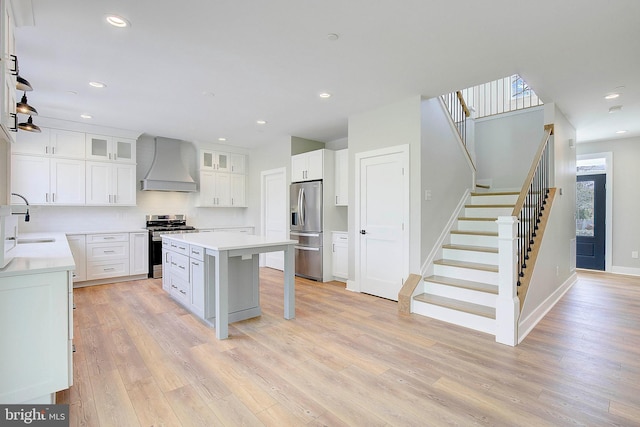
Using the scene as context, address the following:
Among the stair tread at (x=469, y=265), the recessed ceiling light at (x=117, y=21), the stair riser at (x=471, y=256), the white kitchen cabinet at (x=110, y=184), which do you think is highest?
the recessed ceiling light at (x=117, y=21)

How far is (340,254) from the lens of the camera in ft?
17.0

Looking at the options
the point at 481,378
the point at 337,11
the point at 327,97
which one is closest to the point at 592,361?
the point at 481,378

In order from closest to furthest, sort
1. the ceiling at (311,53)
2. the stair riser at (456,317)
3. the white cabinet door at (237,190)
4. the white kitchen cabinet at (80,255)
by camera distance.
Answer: the ceiling at (311,53), the stair riser at (456,317), the white kitchen cabinet at (80,255), the white cabinet door at (237,190)

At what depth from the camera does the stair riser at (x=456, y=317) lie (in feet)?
9.98

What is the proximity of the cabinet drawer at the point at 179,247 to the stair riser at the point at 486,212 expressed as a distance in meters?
3.73

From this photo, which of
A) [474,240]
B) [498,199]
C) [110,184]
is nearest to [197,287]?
[110,184]

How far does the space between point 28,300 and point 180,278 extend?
205 cm

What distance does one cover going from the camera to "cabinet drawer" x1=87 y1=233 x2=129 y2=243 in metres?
4.86

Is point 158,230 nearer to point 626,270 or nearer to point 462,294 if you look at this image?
point 462,294

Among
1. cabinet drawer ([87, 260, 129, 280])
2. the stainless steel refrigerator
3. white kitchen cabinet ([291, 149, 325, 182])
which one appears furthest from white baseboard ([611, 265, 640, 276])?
cabinet drawer ([87, 260, 129, 280])

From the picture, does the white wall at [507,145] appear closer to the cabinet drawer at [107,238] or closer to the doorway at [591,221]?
the doorway at [591,221]

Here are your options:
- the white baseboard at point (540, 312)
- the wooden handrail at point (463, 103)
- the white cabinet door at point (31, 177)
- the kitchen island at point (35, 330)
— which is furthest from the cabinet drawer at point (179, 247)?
the wooden handrail at point (463, 103)

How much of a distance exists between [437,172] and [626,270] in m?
4.75

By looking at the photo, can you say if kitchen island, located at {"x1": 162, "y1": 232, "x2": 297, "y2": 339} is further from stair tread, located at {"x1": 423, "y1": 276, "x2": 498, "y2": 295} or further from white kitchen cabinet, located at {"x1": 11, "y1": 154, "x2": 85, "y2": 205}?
white kitchen cabinet, located at {"x1": 11, "y1": 154, "x2": 85, "y2": 205}
